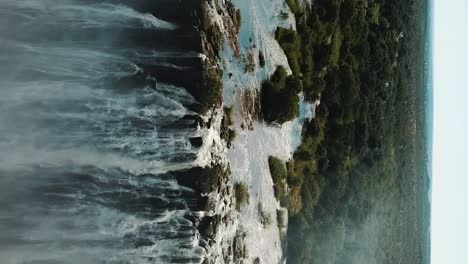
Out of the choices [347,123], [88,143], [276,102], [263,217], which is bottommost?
[263,217]

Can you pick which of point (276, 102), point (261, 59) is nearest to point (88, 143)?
point (261, 59)

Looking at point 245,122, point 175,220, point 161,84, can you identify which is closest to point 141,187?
point 175,220

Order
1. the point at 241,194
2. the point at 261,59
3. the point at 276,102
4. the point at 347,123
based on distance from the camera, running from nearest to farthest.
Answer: the point at 241,194
the point at 261,59
the point at 276,102
the point at 347,123

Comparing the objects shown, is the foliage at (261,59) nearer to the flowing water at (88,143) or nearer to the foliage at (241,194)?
the foliage at (241,194)

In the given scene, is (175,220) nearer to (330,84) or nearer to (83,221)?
(83,221)

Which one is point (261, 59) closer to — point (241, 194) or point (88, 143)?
point (241, 194)

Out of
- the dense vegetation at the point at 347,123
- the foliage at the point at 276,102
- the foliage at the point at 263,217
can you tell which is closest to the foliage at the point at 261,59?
the foliage at the point at 276,102
